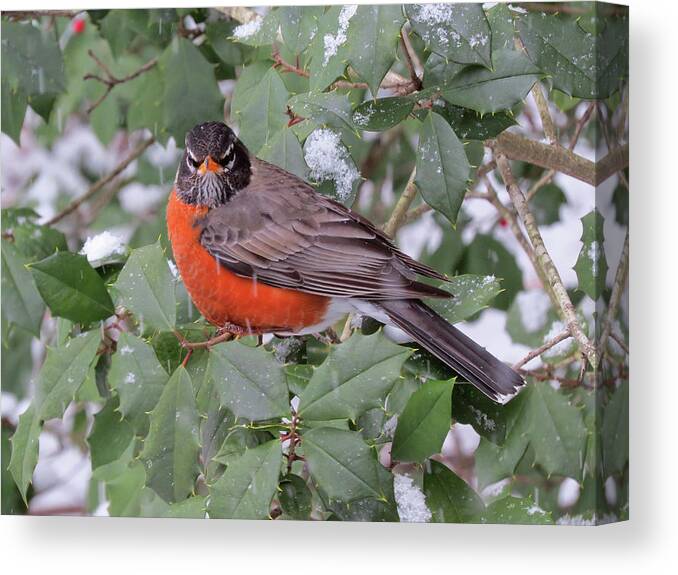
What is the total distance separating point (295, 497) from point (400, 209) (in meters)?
0.77

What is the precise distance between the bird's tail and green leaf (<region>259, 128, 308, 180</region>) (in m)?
0.47

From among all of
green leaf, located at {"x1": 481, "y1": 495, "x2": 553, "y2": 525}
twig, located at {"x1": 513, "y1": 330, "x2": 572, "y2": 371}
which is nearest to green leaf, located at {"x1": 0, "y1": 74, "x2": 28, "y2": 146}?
twig, located at {"x1": 513, "y1": 330, "x2": 572, "y2": 371}

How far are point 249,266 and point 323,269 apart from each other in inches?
7.5

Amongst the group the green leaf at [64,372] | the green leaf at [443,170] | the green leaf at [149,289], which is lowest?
the green leaf at [64,372]

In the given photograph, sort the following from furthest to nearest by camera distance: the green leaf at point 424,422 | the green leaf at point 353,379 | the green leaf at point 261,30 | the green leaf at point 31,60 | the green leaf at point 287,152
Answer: the green leaf at point 31,60 → the green leaf at point 261,30 → the green leaf at point 287,152 → the green leaf at point 424,422 → the green leaf at point 353,379

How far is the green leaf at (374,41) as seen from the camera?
8.99ft

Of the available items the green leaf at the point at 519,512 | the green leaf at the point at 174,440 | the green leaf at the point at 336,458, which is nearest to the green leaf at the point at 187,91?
the green leaf at the point at 174,440

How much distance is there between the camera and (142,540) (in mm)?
3209

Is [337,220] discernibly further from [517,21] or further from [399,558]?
[399,558]

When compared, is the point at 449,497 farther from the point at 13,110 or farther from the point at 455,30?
the point at 13,110

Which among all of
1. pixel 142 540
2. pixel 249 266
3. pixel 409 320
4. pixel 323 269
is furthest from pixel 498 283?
pixel 142 540

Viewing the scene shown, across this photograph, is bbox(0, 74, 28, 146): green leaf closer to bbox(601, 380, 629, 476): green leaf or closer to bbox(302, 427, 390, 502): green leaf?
bbox(302, 427, 390, 502): green leaf

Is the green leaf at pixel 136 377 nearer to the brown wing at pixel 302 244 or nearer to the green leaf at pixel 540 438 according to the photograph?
the brown wing at pixel 302 244

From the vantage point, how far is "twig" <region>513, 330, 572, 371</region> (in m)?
2.82
